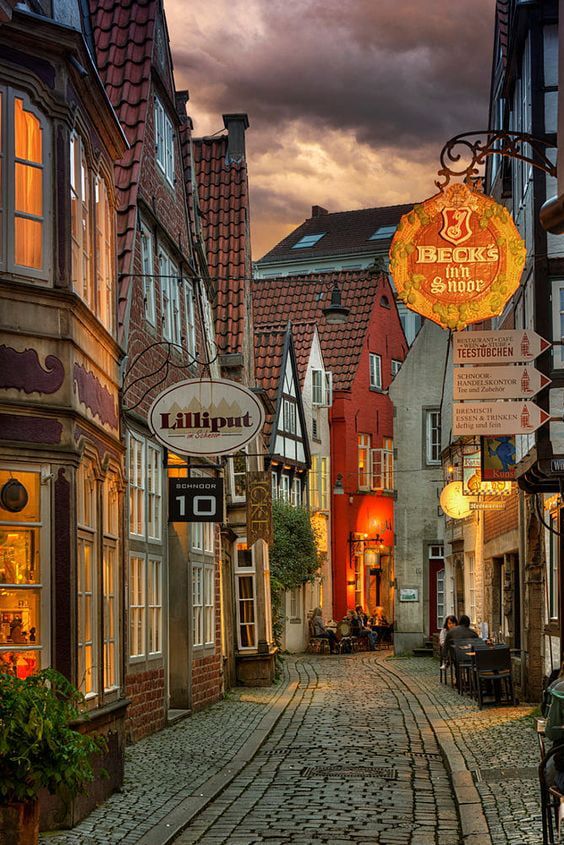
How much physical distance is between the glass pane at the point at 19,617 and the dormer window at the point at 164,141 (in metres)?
9.50

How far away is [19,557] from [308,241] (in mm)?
59084

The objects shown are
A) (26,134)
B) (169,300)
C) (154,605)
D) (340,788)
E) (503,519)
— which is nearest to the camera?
(26,134)

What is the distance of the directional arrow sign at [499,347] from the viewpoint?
Answer: 14.1 m

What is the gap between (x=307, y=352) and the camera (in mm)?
47438

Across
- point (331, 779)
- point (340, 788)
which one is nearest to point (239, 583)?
point (331, 779)

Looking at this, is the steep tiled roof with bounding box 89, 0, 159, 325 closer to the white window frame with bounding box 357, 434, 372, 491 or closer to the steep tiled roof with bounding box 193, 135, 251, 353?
the steep tiled roof with bounding box 193, 135, 251, 353

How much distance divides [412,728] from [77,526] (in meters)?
→ 8.48

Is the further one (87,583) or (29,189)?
(87,583)

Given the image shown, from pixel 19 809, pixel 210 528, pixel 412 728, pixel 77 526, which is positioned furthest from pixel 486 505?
pixel 19 809

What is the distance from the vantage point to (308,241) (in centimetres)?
6962

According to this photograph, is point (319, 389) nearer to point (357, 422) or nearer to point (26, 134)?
point (357, 422)

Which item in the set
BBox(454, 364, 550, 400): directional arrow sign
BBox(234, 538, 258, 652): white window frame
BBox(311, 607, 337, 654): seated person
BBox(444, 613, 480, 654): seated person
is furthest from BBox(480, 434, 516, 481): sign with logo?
BBox(311, 607, 337, 654): seated person

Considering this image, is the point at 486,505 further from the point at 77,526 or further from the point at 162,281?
the point at 77,526

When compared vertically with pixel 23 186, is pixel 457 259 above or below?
below
